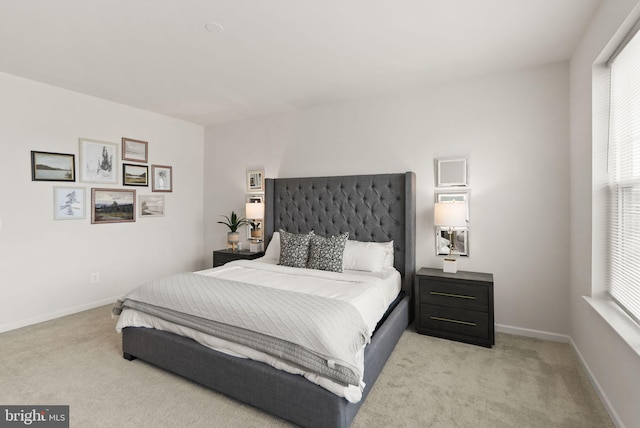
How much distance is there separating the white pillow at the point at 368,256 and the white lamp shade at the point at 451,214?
0.65m

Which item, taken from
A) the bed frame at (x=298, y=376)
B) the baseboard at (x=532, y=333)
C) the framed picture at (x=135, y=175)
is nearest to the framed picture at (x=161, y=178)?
the framed picture at (x=135, y=175)

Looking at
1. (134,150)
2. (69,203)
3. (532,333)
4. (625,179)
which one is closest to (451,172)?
(625,179)

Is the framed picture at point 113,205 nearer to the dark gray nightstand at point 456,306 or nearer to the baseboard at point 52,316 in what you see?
the baseboard at point 52,316

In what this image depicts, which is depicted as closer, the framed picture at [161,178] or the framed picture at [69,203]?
the framed picture at [69,203]

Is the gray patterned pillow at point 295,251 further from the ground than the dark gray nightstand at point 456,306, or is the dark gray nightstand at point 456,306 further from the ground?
the gray patterned pillow at point 295,251

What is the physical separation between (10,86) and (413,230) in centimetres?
452

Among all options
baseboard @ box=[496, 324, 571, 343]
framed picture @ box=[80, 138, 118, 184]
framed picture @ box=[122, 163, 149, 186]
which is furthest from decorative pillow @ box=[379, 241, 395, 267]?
framed picture @ box=[80, 138, 118, 184]

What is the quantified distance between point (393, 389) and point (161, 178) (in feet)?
13.9

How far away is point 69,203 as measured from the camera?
3.82 meters

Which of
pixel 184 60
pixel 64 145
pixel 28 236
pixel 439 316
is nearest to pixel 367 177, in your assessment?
pixel 439 316

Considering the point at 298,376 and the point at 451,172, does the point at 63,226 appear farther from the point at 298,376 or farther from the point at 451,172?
the point at 451,172

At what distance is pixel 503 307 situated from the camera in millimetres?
3326

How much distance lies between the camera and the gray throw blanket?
183cm

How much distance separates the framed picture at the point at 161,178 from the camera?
4723 millimetres
